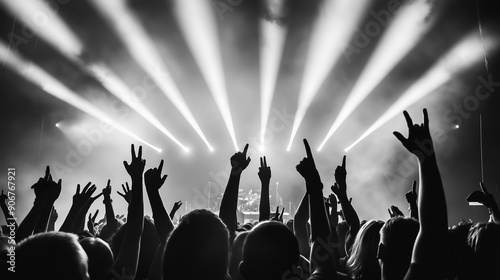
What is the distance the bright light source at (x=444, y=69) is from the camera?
10565 mm

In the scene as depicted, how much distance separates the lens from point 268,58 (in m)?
14.3

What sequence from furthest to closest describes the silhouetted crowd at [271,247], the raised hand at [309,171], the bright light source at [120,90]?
the bright light source at [120,90]
the raised hand at [309,171]
the silhouetted crowd at [271,247]

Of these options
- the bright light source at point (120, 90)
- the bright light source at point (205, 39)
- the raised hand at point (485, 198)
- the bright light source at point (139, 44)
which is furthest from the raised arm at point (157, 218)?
the bright light source at point (120, 90)

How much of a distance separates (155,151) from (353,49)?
1130cm

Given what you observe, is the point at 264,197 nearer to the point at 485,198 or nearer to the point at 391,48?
the point at 485,198

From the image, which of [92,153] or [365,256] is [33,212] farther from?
[92,153]

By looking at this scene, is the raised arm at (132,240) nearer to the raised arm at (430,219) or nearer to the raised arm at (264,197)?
the raised arm at (264,197)

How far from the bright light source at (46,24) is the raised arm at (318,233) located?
8.96 m

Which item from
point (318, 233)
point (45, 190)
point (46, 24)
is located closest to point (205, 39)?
point (46, 24)

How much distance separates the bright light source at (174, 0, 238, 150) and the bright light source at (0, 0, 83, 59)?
3997 mm

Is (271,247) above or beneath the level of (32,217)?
beneath

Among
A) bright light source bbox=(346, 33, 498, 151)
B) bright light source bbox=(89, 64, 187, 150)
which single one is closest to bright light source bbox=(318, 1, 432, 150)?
bright light source bbox=(346, 33, 498, 151)

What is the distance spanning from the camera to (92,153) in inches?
597

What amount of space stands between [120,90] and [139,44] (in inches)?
107
